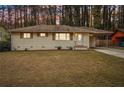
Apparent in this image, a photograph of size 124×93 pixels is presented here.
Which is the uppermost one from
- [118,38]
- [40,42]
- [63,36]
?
[63,36]

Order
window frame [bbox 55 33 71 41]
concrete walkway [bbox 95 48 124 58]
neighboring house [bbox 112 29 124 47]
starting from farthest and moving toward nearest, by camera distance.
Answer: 1. window frame [bbox 55 33 71 41]
2. concrete walkway [bbox 95 48 124 58]
3. neighboring house [bbox 112 29 124 47]

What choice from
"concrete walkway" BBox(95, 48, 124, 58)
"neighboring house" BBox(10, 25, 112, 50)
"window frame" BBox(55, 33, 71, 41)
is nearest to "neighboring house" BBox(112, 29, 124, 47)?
"concrete walkway" BBox(95, 48, 124, 58)

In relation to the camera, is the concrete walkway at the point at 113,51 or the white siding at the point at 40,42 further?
the white siding at the point at 40,42

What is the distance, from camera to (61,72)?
775 centimetres

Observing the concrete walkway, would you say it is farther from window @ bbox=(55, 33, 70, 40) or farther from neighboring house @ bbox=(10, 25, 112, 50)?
window @ bbox=(55, 33, 70, 40)

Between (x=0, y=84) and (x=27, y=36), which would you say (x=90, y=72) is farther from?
(x=27, y=36)

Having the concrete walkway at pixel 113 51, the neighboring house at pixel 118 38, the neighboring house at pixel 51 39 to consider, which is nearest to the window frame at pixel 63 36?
the neighboring house at pixel 51 39

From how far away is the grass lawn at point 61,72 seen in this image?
7035mm

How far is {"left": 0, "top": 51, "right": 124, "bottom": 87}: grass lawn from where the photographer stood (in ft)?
23.1

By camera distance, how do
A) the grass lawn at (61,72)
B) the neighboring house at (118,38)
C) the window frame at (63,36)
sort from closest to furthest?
the grass lawn at (61,72), the neighboring house at (118,38), the window frame at (63,36)

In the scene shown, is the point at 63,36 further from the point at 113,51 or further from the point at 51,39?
the point at 113,51

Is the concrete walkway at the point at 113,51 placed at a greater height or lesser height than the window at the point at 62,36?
lesser

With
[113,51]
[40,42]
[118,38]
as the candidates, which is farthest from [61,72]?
[40,42]

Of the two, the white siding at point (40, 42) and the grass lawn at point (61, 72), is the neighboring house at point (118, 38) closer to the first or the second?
the grass lawn at point (61, 72)
